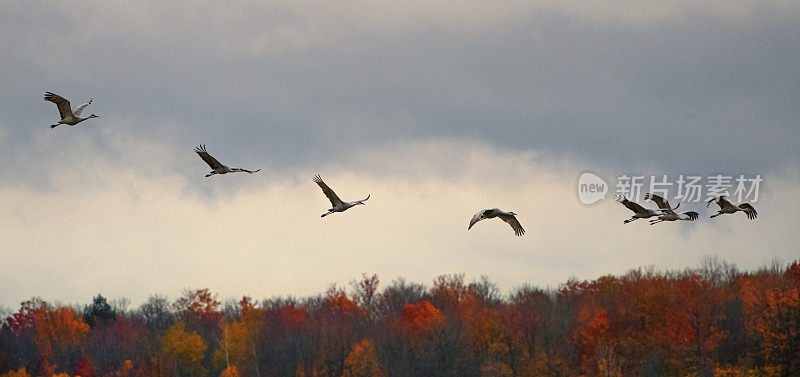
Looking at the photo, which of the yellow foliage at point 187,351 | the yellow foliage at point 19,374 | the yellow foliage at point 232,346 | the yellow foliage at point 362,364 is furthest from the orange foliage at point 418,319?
the yellow foliage at point 19,374

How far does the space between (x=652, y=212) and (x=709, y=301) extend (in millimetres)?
57170

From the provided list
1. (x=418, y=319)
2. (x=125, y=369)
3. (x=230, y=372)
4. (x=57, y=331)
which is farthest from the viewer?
(x=57, y=331)

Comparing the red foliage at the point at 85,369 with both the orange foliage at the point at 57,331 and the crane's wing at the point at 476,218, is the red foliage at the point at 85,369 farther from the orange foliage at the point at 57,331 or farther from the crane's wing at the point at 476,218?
the crane's wing at the point at 476,218

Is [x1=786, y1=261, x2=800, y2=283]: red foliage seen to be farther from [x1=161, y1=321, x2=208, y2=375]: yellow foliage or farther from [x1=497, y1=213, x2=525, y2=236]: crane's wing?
[x1=497, y1=213, x2=525, y2=236]: crane's wing

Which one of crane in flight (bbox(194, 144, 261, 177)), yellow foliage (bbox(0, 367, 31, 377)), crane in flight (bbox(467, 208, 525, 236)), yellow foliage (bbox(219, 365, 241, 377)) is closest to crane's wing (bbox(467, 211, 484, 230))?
crane in flight (bbox(467, 208, 525, 236))

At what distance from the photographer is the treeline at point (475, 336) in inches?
3142

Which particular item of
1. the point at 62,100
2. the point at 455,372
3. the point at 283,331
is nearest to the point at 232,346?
the point at 283,331

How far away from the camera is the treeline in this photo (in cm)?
7981

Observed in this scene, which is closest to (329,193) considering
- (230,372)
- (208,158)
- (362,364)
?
(208,158)

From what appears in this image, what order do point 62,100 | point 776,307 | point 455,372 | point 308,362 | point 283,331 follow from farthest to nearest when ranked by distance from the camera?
1. point 283,331
2. point 308,362
3. point 455,372
4. point 776,307
5. point 62,100

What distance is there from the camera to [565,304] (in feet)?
374

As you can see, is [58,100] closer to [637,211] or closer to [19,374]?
[637,211]

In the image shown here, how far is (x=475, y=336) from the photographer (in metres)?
94.1

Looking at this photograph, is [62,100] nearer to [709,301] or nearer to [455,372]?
[455,372]
